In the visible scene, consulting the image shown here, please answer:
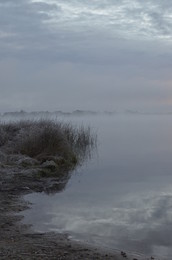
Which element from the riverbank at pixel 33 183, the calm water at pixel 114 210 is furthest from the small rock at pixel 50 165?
the calm water at pixel 114 210

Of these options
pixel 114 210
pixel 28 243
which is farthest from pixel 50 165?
pixel 28 243

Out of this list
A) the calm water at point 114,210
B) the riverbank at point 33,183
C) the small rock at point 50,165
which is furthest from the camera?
the small rock at point 50,165

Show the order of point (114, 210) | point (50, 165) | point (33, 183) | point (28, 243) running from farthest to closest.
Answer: point (50, 165) → point (33, 183) → point (114, 210) → point (28, 243)

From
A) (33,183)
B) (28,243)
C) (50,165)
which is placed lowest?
(33,183)

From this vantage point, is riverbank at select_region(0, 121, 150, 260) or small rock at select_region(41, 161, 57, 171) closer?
riverbank at select_region(0, 121, 150, 260)

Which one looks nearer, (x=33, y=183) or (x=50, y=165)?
(x=33, y=183)

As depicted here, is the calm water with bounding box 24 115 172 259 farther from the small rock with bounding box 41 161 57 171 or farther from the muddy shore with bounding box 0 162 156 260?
the small rock with bounding box 41 161 57 171

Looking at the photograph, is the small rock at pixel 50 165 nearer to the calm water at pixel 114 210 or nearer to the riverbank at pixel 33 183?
the riverbank at pixel 33 183

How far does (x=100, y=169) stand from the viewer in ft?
71.5

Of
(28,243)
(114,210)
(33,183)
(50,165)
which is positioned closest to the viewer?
(28,243)

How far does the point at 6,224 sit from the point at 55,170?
8949 millimetres

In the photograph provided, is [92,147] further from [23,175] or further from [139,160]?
[23,175]

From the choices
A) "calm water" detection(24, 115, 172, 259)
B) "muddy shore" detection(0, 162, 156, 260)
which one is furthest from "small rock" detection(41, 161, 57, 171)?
"muddy shore" detection(0, 162, 156, 260)

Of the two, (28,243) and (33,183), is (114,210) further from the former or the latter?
(28,243)
